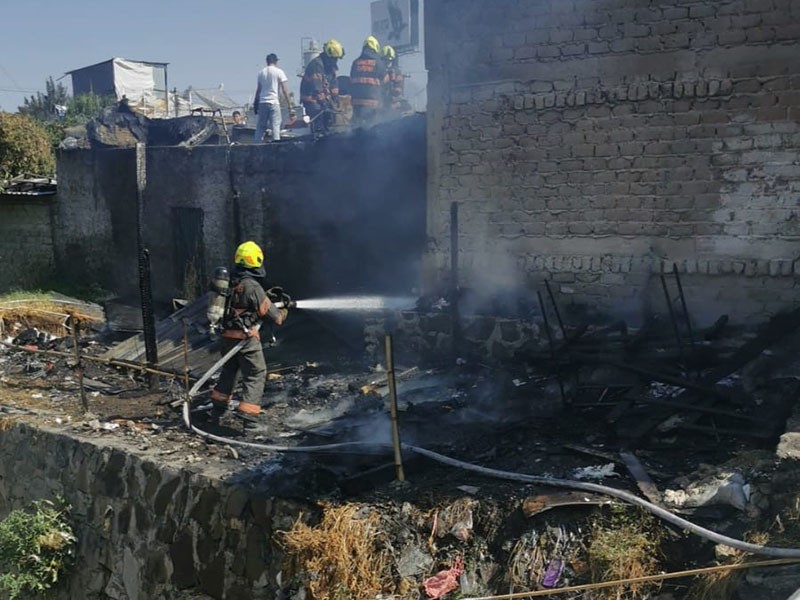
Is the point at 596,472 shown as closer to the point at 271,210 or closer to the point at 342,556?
the point at 342,556

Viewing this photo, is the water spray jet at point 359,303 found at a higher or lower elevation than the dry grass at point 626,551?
higher

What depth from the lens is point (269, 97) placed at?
475 inches

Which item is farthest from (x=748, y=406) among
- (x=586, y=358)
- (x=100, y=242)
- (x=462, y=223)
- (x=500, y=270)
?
(x=100, y=242)

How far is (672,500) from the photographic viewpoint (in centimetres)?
418

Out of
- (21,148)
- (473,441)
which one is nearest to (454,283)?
(473,441)

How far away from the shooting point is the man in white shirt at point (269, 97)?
11914 mm

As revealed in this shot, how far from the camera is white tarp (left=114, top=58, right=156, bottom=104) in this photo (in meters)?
30.6

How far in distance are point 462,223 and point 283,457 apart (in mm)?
3737

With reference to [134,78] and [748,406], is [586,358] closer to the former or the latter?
[748,406]

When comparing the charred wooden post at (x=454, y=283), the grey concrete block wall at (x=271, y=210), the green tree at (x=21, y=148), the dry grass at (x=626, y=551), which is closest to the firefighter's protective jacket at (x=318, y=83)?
the grey concrete block wall at (x=271, y=210)

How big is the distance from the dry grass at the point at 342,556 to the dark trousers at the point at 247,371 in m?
2.39

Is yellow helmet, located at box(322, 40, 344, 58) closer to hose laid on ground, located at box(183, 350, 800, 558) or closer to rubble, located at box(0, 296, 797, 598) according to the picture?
rubble, located at box(0, 296, 797, 598)

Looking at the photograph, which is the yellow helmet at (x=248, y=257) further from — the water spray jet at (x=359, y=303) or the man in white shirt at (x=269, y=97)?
the man in white shirt at (x=269, y=97)

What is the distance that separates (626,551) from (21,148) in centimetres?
1638
